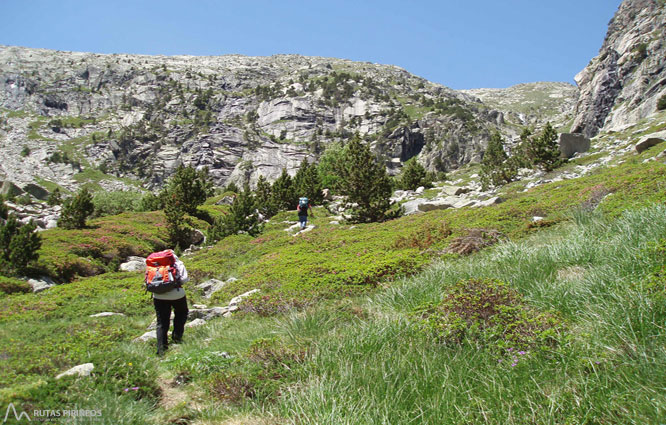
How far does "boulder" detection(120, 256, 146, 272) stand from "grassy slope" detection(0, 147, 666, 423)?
354 inches

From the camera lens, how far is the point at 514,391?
3.07m

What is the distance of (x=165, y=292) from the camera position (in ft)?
22.2

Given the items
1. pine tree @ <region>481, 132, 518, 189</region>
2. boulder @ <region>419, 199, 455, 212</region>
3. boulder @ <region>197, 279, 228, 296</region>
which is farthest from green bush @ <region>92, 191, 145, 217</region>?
pine tree @ <region>481, 132, 518, 189</region>

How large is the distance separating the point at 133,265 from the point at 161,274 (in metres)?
12.5

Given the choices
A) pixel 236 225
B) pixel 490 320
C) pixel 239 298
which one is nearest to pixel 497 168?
pixel 236 225

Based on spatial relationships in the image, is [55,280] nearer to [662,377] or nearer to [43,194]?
[662,377]

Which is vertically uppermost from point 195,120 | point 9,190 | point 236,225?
point 195,120

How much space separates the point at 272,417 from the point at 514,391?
2.23 m

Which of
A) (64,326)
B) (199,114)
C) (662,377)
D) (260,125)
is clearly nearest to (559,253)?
(662,377)

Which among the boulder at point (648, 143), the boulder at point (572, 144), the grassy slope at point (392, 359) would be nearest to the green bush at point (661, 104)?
the boulder at point (572, 144)

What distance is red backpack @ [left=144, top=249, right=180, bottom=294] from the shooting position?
21.8ft

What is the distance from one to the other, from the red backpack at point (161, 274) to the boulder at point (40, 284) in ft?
30.5

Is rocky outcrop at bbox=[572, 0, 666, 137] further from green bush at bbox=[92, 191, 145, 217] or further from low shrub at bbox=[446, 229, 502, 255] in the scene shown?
green bush at bbox=[92, 191, 145, 217]

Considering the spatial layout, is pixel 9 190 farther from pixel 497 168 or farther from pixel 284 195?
pixel 497 168
